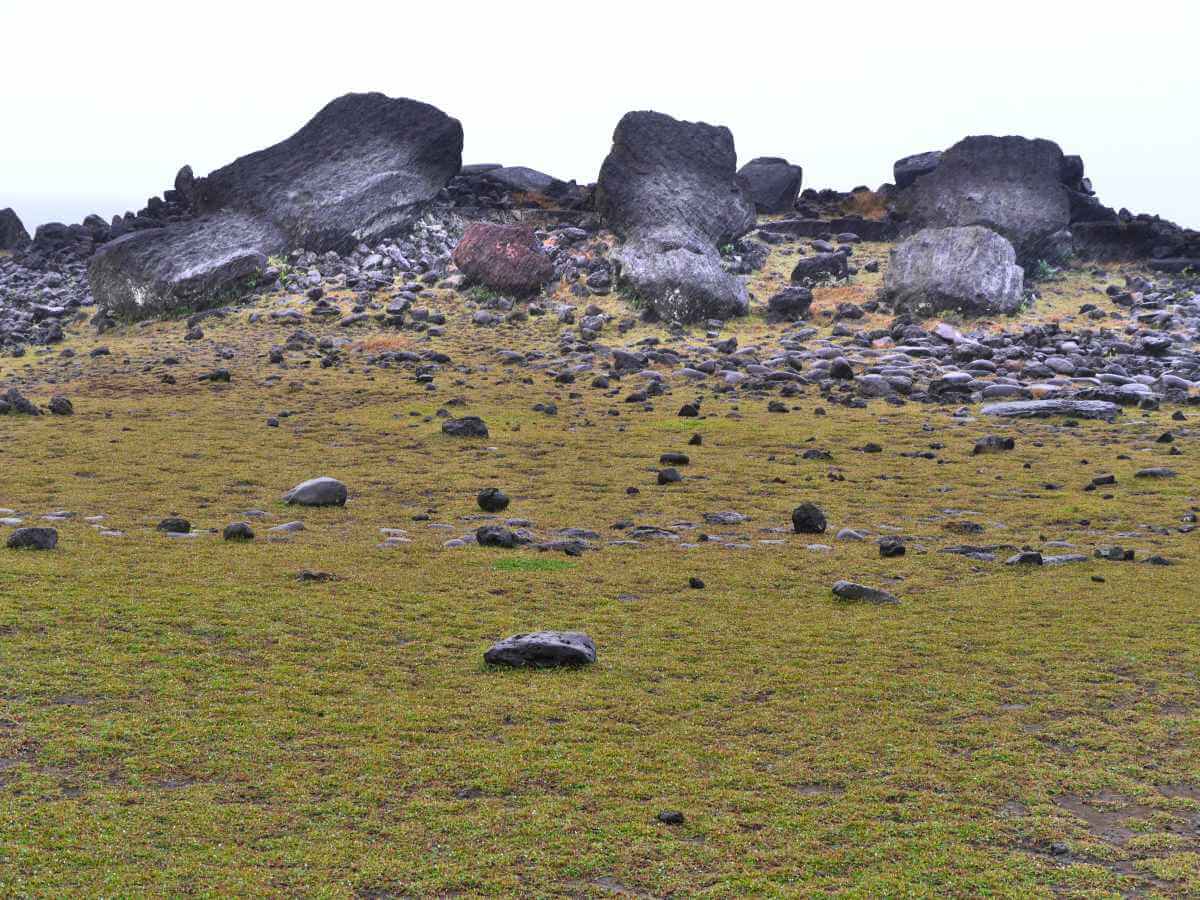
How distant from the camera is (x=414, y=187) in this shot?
37375 millimetres

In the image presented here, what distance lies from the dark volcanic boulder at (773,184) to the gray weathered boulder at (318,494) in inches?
1223

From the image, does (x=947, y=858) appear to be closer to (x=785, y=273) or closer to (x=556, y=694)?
(x=556, y=694)

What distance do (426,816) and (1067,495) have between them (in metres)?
11.1

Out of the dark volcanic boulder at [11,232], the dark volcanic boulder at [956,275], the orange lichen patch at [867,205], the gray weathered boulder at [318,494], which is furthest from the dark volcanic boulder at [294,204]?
the gray weathered boulder at [318,494]

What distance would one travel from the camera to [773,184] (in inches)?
1708

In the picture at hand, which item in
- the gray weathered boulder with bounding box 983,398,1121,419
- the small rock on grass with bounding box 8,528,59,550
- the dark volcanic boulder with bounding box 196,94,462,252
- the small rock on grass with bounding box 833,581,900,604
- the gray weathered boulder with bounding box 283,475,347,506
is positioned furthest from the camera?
the dark volcanic boulder with bounding box 196,94,462,252

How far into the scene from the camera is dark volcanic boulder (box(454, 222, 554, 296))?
32.0 m

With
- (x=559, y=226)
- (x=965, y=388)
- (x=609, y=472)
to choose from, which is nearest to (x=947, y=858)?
(x=609, y=472)

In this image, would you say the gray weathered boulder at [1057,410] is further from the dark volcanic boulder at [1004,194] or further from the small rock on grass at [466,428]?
the dark volcanic boulder at [1004,194]

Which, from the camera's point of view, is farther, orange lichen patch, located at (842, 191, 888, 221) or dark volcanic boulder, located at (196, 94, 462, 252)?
orange lichen patch, located at (842, 191, 888, 221)

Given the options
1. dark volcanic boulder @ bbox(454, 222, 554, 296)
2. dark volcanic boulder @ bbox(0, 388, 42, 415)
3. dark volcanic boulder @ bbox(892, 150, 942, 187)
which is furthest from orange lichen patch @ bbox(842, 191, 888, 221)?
dark volcanic boulder @ bbox(0, 388, 42, 415)

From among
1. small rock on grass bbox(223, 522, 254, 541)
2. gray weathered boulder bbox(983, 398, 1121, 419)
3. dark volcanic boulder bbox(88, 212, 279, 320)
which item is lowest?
small rock on grass bbox(223, 522, 254, 541)

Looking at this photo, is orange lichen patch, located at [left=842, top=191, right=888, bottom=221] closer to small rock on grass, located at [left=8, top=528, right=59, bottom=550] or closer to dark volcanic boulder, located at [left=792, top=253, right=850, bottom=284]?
dark volcanic boulder, located at [left=792, top=253, right=850, bottom=284]

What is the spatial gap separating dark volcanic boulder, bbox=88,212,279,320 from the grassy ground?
16.9 metres
